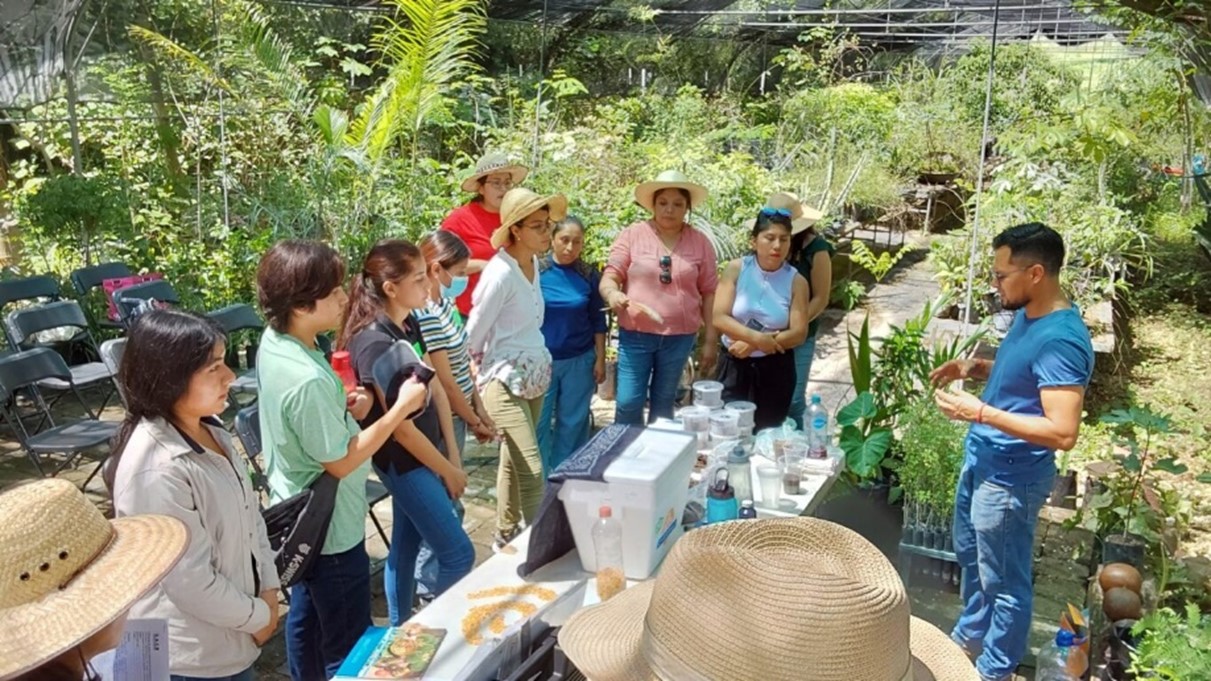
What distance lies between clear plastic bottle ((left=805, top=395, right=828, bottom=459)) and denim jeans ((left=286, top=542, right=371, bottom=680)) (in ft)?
5.26

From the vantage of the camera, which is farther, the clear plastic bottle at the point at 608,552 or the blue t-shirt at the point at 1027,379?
the blue t-shirt at the point at 1027,379

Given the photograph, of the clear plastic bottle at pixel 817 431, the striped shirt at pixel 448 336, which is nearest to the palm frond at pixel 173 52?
the striped shirt at pixel 448 336

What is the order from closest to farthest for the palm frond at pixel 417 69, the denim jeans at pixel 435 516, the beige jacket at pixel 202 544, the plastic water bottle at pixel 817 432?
1. the beige jacket at pixel 202 544
2. the denim jeans at pixel 435 516
3. the plastic water bottle at pixel 817 432
4. the palm frond at pixel 417 69

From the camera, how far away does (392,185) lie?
7.14 metres

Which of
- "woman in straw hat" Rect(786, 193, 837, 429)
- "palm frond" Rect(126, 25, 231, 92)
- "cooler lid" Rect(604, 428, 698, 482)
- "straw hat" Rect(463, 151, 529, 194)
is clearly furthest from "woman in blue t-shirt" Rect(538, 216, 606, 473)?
"palm frond" Rect(126, 25, 231, 92)

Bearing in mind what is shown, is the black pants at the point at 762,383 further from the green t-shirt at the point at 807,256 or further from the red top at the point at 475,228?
the red top at the point at 475,228

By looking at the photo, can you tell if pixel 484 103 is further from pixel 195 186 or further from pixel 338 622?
pixel 338 622

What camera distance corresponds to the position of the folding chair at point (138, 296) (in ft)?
17.5

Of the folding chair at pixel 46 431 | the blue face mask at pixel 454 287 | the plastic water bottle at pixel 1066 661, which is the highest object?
the blue face mask at pixel 454 287

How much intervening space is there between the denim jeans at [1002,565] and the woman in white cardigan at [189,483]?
2163 mm

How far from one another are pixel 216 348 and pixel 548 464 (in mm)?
2218

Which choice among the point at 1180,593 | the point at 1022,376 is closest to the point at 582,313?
the point at 1022,376

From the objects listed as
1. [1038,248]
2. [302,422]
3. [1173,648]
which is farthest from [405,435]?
[1173,648]

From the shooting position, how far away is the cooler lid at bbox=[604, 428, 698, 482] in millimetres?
2166
